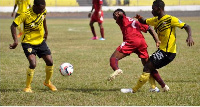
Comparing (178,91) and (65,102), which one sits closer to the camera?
(65,102)

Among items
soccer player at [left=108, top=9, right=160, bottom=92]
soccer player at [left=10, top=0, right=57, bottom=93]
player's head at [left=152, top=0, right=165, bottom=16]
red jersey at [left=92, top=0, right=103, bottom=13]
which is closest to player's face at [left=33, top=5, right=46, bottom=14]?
soccer player at [left=10, top=0, right=57, bottom=93]

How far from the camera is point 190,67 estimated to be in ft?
36.2

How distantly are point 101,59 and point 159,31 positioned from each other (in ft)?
18.1

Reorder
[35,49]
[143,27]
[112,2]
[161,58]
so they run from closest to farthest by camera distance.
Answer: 1. [161,58]
2. [35,49]
3. [143,27]
4. [112,2]

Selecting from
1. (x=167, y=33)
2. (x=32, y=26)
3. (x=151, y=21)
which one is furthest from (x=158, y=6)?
(x=32, y=26)

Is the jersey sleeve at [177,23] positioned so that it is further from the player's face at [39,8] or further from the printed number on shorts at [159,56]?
the player's face at [39,8]

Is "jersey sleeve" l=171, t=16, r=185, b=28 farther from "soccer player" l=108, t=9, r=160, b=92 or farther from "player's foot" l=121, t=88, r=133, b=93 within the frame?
"player's foot" l=121, t=88, r=133, b=93

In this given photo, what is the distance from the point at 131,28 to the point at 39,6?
1.80m

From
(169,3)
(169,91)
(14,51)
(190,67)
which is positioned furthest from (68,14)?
(169,91)

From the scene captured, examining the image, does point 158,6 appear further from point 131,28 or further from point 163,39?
point 131,28

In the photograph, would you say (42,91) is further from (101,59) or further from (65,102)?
(101,59)

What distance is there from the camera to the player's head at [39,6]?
24.4 feet

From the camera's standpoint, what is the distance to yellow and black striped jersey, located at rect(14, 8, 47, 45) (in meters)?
7.56

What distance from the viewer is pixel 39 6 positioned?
7.48 meters
